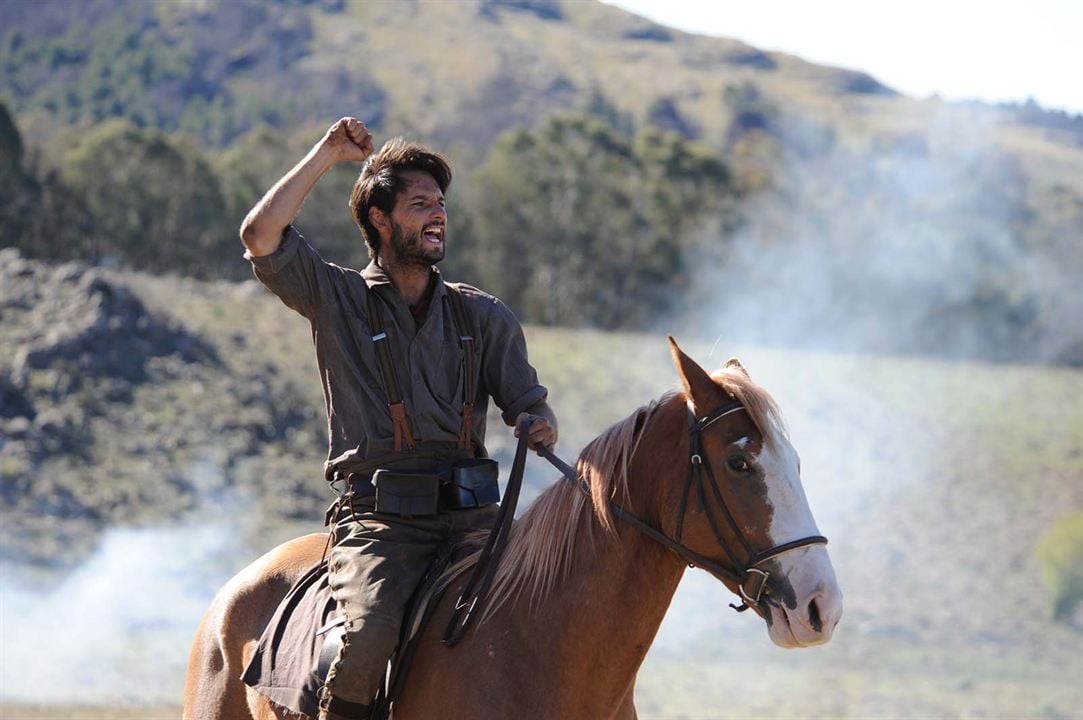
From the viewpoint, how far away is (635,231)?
4878cm

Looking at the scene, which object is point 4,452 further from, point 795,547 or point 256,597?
point 795,547

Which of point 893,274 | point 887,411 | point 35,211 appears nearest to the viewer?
point 887,411

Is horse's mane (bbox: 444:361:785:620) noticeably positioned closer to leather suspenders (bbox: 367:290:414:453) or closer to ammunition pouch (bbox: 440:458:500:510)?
ammunition pouch (bbox: 440:458:500:510)

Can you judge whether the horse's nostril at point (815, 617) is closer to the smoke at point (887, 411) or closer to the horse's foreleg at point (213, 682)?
the smoke at point (887, 411)

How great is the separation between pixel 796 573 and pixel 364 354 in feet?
5.52

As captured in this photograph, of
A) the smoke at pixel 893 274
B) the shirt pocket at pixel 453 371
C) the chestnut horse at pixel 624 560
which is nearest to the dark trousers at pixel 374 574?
the chestnut horse at pixel 624 560

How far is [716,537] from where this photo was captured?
13.5 ft

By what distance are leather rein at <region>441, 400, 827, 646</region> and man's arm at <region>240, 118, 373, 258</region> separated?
1.11 meters

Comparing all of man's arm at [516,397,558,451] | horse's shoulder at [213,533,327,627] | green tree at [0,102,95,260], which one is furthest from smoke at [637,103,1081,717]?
green tree at [0,102,95,260]

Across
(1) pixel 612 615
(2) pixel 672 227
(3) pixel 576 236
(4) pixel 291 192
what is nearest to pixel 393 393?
(4) pixel 291 192

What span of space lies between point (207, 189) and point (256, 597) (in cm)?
4028

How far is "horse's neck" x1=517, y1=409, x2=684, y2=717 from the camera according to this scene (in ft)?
14.0

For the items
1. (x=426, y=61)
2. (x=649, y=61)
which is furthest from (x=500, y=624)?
(x=649, y=61)

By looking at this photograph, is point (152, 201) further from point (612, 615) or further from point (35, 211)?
point (612, 615)
